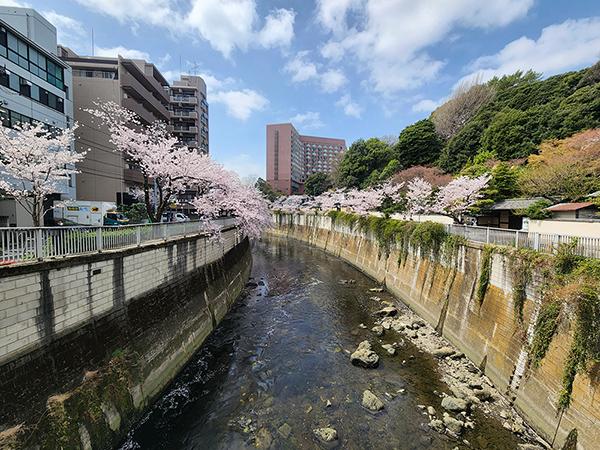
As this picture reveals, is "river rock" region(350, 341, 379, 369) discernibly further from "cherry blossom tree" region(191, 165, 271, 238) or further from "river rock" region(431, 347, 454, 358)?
"cherry blossom tree" region(191, 165, 271, 238)

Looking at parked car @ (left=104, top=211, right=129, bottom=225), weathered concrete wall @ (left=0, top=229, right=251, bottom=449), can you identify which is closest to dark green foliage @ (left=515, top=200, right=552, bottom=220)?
weathered concrete wall @ (left=0, top=229, right=251, bottom=449)

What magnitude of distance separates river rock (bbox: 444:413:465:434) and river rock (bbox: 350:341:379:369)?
10.9ft

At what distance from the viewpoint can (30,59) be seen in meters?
22.0

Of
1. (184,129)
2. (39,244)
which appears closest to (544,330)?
(39,244)

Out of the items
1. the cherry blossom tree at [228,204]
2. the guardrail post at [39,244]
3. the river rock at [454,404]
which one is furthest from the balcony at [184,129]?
the river rock at [454,404]

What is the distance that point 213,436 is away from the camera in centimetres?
819

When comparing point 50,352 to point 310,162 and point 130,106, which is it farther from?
point 310,162

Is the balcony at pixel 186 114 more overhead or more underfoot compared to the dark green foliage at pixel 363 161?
more overhead

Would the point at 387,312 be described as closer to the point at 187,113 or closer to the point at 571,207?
the point at 571,207

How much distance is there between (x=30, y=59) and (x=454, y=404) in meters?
34.0

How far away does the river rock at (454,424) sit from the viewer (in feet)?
27.2

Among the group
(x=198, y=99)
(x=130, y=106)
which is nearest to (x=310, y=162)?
(x=198, y=99)

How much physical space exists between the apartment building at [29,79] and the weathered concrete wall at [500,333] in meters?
28.9

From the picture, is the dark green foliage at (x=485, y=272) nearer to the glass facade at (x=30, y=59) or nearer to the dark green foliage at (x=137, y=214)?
the dark green foliage at (x=137, y=214)
